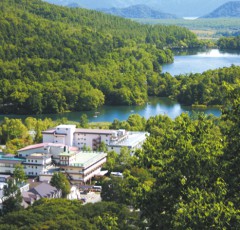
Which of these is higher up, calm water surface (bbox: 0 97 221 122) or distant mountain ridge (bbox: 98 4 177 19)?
distant mountain ridge (bbox: 98 4 177 19)

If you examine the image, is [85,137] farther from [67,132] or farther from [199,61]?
[199,61]

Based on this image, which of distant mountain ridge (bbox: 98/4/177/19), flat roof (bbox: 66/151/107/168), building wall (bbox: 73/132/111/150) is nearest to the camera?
flat roof (bbox: 66/151/107/168)

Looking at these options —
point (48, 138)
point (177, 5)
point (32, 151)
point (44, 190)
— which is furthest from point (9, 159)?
point (177, 5)

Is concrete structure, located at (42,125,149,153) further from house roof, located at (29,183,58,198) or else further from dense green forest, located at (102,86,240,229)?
dense green forest, located at (102,86,240,229)

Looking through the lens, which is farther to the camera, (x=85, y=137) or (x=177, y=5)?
(x=177, y=5)

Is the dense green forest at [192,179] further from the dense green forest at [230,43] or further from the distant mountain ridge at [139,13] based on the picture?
the distant mountain ridge at [139,13]

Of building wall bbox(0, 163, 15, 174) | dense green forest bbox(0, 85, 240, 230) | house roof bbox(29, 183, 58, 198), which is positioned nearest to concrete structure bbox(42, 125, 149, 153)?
building wall bbox(0, 163, 15, 174)
